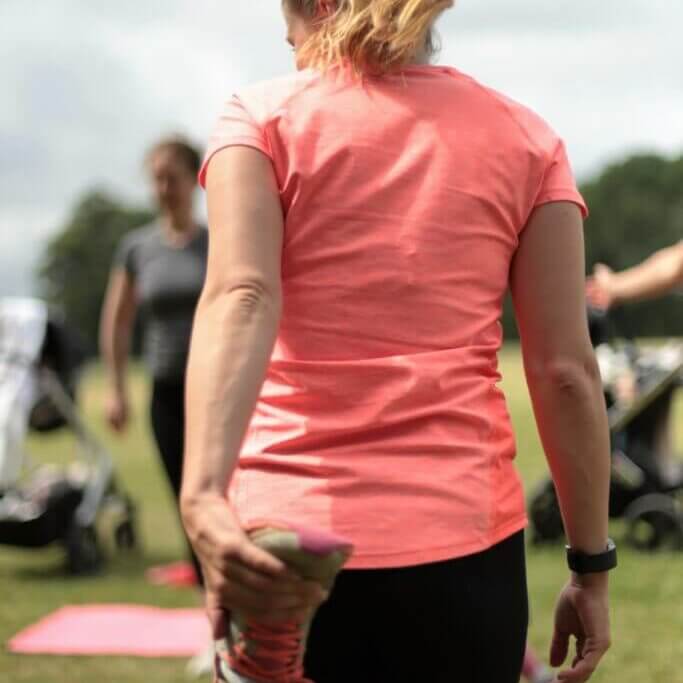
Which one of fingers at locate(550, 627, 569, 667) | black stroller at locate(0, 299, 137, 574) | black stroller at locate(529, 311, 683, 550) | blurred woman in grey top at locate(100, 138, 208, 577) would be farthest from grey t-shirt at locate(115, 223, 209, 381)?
fingers at locate(550, 627, 569, 667)

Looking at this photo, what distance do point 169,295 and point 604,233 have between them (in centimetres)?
5718

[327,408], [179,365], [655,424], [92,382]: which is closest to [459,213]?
[327,408]

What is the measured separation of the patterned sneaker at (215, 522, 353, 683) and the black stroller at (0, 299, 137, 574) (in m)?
5.80

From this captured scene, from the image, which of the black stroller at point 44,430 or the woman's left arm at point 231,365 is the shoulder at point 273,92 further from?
the black stroller at point 44,430

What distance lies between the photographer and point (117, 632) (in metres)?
5.62

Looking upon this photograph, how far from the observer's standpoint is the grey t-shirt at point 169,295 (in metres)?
5.23

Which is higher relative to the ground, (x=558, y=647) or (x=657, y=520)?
(x=558, y=647)

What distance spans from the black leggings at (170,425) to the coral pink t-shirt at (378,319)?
3.58 m

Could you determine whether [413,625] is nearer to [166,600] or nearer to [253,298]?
[253,298]

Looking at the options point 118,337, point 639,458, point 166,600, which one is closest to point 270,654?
point 118,337

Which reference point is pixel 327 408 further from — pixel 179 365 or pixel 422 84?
pixel 179 365

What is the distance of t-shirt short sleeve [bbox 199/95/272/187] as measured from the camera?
159cm

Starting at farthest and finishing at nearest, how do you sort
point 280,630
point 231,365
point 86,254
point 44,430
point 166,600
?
1. point 86,254
2. point 44,430
3. point 166,600
4. point 231,365
5. point 280,630

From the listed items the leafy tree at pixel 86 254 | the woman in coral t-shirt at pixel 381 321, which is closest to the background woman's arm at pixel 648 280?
the woman in coral t-shirt at pixel 381 321
